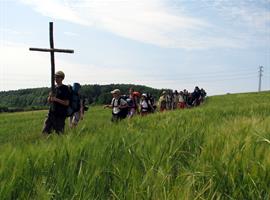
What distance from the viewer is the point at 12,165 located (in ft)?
12.1

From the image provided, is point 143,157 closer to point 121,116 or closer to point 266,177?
point 266,177

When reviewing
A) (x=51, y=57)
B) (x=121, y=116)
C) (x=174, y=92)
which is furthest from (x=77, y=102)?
(x=174, y=92)

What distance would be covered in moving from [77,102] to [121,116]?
3877 mm

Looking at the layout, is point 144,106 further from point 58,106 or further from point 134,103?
point 58,106

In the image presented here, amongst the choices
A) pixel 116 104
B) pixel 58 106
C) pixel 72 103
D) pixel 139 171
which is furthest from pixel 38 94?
pixel 139 171

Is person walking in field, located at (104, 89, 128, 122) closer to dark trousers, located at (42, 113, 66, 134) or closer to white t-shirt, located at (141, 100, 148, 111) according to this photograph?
dark trousers, located at (42, 113, 66, 134)

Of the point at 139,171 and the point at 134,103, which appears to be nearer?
the point at 139,171

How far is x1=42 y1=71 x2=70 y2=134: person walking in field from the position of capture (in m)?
9.54

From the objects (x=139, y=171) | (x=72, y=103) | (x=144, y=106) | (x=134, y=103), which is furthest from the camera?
(x=144, y=106)

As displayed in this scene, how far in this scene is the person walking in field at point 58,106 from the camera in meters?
9.54

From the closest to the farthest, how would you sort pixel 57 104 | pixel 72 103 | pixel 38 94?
pixel 57 104 < pixel 72 103 < pixel 38 94

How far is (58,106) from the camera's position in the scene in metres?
9.70

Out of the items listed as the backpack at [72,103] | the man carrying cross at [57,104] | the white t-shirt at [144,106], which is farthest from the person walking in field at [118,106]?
the white t-shirt at [144,106]

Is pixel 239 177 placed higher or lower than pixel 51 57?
lower
